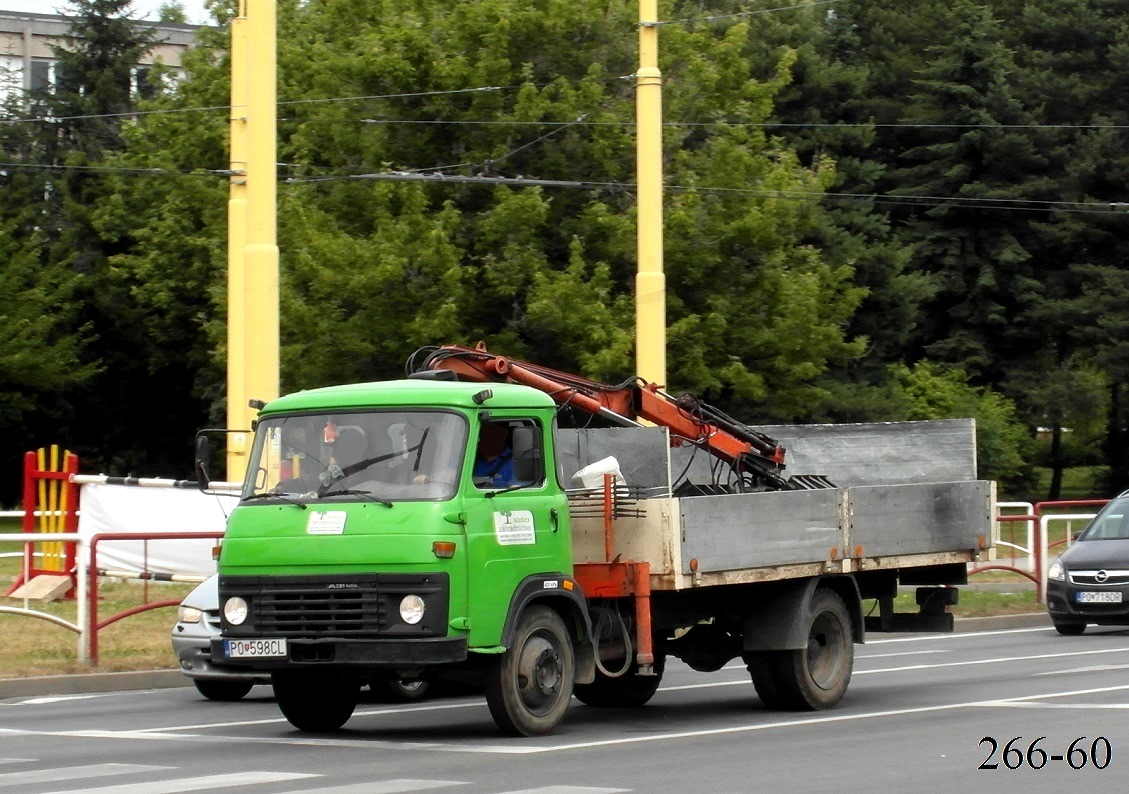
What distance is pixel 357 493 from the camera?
485 inches

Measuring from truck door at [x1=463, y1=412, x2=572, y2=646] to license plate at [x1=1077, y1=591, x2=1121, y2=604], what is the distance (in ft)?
37.7

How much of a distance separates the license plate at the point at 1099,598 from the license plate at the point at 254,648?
1322cm

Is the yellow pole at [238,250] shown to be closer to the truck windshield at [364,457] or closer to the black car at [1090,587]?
the truck windshield at [364,457]

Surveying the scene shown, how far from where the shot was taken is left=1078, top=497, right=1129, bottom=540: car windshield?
24.0 metres

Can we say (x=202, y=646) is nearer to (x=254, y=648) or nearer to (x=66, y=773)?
(x=254, y=648)

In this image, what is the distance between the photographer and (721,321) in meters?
34.8

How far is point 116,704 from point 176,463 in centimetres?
4454

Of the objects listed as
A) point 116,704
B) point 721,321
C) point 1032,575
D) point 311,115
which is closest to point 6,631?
point 116,704

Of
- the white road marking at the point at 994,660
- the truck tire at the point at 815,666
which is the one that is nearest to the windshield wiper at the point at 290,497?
the truck tire at the point at 815,666

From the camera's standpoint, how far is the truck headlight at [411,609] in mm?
11930

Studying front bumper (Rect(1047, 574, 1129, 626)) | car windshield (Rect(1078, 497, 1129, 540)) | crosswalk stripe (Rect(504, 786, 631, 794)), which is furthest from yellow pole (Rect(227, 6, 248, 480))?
crosswalk stripe (Rect(504, 786, 631, 794))

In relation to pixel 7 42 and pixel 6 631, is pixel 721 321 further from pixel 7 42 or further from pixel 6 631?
pixel 7 42

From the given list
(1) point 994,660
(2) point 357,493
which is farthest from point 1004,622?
(2) point 357,493

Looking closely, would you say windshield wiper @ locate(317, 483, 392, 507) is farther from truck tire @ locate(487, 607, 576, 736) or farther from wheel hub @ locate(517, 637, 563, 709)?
wheel hub @ locate(517, 637, 563, 709)
